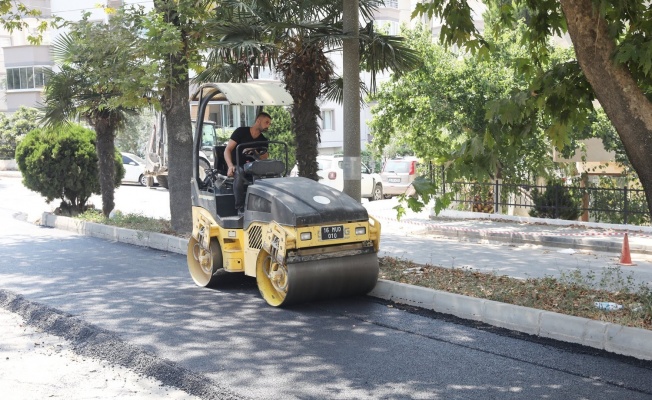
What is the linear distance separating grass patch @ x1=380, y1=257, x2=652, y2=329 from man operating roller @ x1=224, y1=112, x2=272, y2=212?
2.14m

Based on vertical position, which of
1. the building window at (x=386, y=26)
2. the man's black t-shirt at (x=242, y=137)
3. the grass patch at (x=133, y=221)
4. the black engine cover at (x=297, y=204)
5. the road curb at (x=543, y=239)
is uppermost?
the building window at (x=386, y=26)

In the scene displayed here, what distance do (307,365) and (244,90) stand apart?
4.43 m

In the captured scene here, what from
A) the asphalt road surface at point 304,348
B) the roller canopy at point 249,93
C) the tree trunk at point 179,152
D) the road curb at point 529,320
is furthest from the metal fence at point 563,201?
the asphalt road surface at point 304,348

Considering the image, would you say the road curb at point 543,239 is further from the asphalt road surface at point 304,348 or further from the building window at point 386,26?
the asphalt road surface at point 304,348

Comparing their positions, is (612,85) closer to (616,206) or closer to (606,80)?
(606,80)

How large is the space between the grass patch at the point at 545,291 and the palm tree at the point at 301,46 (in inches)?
137

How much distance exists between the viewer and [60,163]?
19.1 m

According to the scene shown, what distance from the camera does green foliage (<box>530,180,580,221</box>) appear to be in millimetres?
18344

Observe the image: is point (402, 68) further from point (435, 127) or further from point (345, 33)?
point (435, 127)

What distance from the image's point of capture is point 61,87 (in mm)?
16172

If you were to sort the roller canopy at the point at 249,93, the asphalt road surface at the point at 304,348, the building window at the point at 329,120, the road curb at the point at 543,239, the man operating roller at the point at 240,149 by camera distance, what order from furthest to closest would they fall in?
the building window at the point at 329,120, the road curb at the point at 543,239, the man operating roller at the point at 240,149, the roller canopy at the point at 249,93, the asphalt road surface at the point at 304,348

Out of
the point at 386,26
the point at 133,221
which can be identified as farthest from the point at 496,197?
the point at 133,221

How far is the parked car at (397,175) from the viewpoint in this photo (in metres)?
29.5

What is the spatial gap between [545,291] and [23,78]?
4717cm
